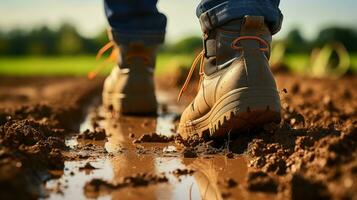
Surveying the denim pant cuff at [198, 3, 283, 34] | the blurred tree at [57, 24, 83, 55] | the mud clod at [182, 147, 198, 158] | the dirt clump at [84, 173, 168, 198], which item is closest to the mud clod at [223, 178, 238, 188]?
the dirt clump at [84, 173, 168, 198]

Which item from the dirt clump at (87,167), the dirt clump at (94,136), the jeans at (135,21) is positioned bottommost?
the dirt clump at (87,167)

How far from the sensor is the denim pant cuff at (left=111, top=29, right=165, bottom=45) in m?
4.25

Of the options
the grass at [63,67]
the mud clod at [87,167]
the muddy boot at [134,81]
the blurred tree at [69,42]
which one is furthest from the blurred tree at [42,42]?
the mud clod at [87,167]

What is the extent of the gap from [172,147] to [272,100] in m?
0.61

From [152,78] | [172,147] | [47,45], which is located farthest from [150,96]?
[47,45]

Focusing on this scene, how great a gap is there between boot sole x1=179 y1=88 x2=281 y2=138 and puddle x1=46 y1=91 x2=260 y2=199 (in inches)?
7.1

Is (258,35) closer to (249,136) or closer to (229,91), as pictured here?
(229,91)

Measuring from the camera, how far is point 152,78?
4.51 metres

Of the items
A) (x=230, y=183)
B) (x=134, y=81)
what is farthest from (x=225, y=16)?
(x=134, y=81)

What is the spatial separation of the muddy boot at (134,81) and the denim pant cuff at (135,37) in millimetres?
40

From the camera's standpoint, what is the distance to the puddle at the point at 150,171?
77.2 inches

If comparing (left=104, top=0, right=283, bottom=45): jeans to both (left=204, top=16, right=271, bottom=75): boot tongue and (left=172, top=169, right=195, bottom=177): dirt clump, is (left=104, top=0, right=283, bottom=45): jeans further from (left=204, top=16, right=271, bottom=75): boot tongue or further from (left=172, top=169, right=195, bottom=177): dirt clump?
(left=172, top=169, right=195, bottom=177): dirt clump

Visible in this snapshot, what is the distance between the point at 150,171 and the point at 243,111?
1.83 ft

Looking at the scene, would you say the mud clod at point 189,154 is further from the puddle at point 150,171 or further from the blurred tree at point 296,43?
the blurred tree at point 296,43
